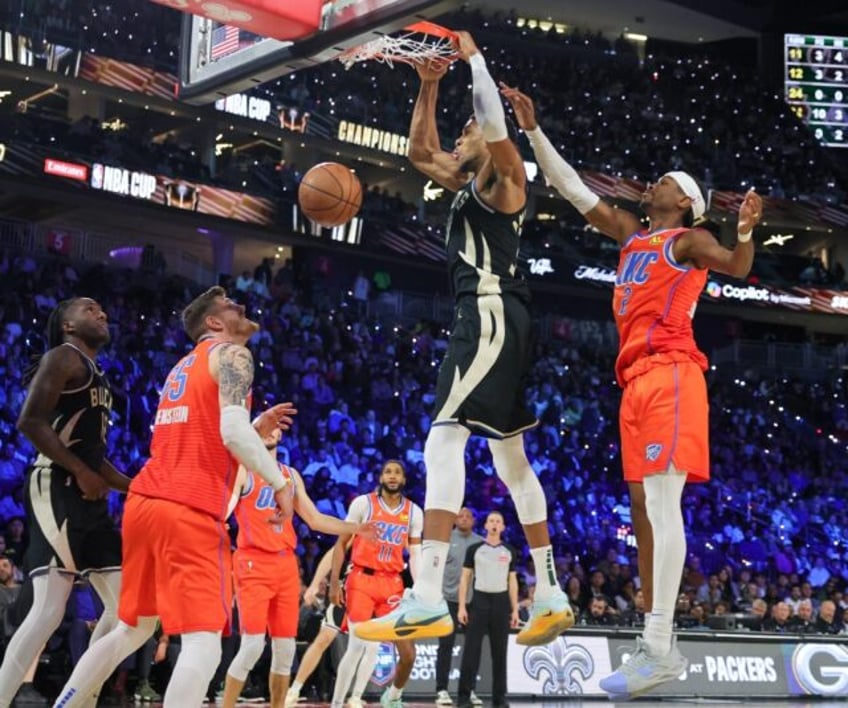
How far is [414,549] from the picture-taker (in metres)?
10.9

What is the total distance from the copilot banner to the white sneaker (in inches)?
39.5

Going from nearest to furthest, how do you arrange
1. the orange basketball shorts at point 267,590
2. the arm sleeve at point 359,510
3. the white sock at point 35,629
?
the white sock at point 35,629 → the orange basketball shorts at point 267,590 → the arm sleeve at point 359,510

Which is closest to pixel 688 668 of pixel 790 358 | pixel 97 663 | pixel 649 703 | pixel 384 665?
pixel 649 703

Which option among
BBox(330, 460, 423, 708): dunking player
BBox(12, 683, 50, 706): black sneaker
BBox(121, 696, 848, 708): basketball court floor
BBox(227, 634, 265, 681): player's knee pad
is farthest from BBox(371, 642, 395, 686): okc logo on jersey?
BBox(227, 634, 265, 681): player's knee pad

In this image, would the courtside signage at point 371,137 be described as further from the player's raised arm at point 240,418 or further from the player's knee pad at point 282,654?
the player's raised arm at point 240,418

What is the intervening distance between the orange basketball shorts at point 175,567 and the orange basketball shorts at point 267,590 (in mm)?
3282

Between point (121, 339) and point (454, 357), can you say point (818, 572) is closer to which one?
point (121, 339)

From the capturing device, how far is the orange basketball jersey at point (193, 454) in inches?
232

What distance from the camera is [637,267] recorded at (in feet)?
21.2

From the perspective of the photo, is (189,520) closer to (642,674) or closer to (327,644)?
(642,674)

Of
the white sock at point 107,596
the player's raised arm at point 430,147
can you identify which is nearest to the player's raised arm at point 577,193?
the player's raised arm at point 430,147

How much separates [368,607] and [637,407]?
543 centimetres

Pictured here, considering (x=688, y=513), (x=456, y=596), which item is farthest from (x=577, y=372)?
(x=456, y=596)

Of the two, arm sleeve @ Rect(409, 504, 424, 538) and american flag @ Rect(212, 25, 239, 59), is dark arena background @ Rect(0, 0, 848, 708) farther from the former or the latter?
arm sleeve @ Rect(409, 504, 424, 538)
